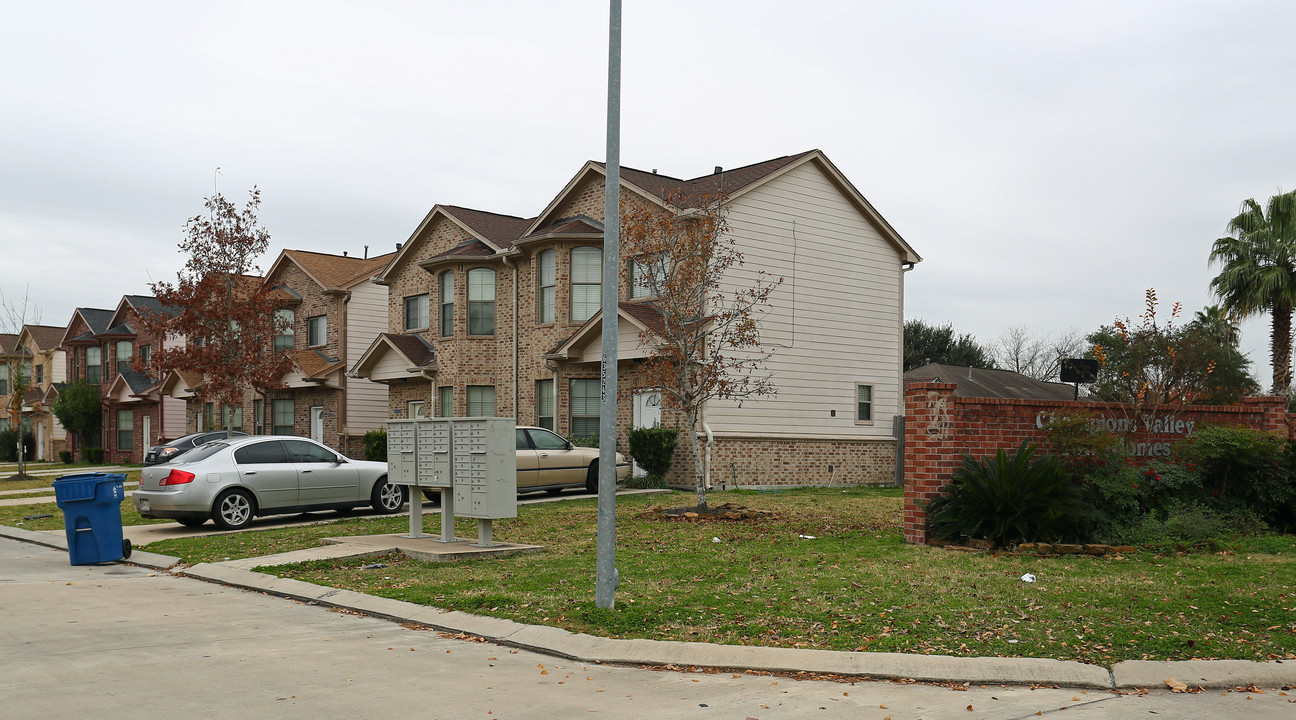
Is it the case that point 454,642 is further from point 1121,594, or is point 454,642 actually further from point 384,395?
point 384,395

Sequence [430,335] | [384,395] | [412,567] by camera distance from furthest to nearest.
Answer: [384,395], [430,335], [412,567]

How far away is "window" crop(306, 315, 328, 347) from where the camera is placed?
119 ft

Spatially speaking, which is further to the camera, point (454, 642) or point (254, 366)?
point (254, 366)

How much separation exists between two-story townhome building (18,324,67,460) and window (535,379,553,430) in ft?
136

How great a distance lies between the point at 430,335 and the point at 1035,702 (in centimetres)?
2558

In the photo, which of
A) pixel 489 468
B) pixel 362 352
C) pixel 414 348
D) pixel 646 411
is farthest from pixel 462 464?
pixel 362 352

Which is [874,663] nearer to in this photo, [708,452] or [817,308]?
[708,452]

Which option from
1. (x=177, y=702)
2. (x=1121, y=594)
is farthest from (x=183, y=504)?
(x=1121, y=594)

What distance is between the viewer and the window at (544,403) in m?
26.9

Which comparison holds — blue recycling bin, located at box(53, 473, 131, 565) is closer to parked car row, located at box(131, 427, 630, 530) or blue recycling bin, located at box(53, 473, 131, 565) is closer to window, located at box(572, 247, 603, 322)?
parked car row, located at box(131, 427, 630, 530)

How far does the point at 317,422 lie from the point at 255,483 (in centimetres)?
1966

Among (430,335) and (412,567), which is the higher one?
(430,335)

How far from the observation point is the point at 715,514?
16.6m

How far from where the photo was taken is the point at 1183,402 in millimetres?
14570
